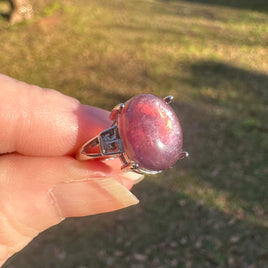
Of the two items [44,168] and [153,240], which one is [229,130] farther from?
[44,168]

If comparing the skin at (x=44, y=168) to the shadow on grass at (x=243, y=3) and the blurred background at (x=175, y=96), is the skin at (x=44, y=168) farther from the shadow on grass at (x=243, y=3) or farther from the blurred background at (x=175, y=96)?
the shadow on grass at (x=243, y=3)

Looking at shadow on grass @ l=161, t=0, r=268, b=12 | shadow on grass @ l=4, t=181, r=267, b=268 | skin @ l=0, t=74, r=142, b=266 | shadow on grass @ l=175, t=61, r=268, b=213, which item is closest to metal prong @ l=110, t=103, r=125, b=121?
skin @ l=0, t=74, r=142, b=266

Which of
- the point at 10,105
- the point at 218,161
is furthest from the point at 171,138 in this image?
the point at 218,161

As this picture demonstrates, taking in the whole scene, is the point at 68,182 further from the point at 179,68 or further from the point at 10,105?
the point at 179,68

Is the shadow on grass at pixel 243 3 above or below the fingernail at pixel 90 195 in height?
above

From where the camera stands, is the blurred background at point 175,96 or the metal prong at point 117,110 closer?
the metal prong at point 117,110

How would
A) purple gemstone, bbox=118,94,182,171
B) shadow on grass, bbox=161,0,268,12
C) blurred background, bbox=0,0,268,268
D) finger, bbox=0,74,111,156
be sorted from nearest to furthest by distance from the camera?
purple gemstone, bbox=118,94,182,171
finger, bbox=0,74,111,156
blurred background, bbox=0,0,268,268
shadow on grass, bbox=161,0,268,12

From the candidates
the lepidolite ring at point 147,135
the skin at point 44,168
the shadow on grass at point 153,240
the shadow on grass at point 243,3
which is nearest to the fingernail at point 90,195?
the skin at point 44,168

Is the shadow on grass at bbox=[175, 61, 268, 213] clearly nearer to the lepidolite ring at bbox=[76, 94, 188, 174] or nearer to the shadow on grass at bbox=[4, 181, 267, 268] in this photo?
the shadow on grass at bbox=[4, 181, 267, 268]
